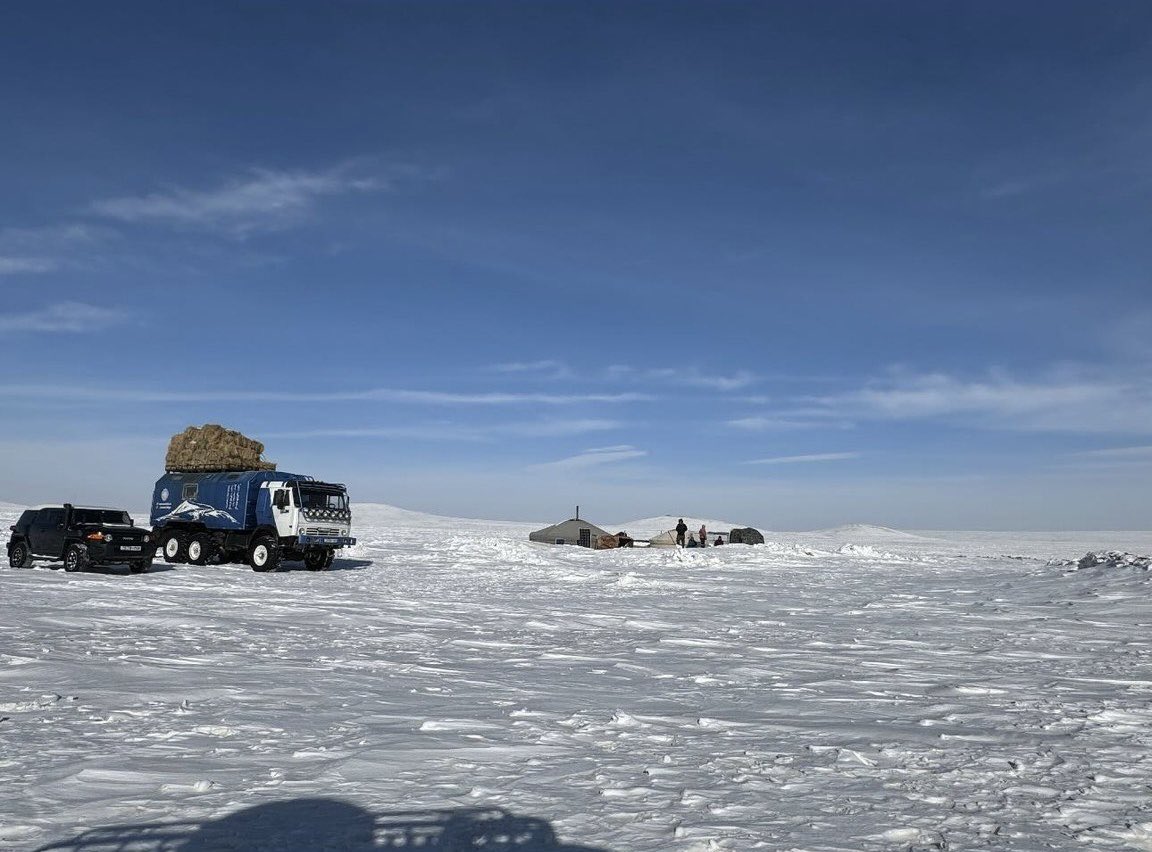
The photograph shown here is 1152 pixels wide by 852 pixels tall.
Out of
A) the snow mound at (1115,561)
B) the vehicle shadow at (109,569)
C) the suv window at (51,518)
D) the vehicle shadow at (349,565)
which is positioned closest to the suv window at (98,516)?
the suv window at (51,518)

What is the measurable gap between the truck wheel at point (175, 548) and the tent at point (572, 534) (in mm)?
22704

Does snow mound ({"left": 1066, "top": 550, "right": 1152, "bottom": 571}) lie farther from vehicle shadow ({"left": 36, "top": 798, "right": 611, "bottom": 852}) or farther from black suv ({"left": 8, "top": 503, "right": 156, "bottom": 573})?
black suv ({"left": 8, "top": 503, "right": 156, "bottom": 573})

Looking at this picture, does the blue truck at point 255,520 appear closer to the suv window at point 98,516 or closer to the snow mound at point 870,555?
the suv window at point 98,516

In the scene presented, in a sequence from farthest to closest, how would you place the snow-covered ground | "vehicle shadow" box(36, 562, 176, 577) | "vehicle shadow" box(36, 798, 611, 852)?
"vehicle shadow" box(36, 562, 176, 577) < the snow-covered ground < "vehicle shadow" box(36, 798, 611, 852)

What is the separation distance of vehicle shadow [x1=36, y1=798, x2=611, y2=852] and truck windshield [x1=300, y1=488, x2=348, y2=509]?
2272cm

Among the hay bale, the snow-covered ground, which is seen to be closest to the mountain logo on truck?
the snow-covered ground

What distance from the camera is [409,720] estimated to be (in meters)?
7.52

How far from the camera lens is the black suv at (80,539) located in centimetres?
2270

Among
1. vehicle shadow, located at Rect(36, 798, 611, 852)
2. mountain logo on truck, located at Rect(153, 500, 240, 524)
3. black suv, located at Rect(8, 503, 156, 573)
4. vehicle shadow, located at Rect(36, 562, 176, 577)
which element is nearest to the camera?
vehicle shadow, located at Rect(36, 798, 611, 852)

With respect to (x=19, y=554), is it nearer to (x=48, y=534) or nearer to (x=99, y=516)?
(x=48, y=534)

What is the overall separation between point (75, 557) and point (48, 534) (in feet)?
3.71

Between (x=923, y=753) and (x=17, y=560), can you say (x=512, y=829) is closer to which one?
(x=923, y=753)

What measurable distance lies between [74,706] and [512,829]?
486 cm

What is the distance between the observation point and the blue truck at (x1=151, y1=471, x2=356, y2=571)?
1053 inches
